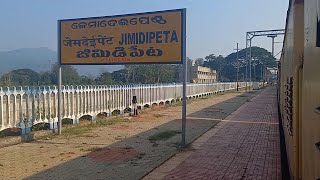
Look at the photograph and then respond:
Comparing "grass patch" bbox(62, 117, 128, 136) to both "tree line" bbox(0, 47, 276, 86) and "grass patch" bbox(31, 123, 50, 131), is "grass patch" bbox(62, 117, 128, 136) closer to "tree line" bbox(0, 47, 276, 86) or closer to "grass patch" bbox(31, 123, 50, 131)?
"grass patch" bbox(31, 123, 50, 131)

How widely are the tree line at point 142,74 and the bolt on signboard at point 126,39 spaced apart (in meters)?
0.79

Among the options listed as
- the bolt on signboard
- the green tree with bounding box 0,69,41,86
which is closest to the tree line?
the green tree with bounding box 0,69,41,86

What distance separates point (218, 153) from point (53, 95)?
5839mm

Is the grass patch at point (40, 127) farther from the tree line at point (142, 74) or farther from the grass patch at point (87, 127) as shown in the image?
the tree line at point (142, 74)

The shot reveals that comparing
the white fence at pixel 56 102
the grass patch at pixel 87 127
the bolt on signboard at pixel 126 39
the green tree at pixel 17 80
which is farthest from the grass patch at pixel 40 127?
the green tree at pixel 17 80

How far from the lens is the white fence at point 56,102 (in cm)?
931

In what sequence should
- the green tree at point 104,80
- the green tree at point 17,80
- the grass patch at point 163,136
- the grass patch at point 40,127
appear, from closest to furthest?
the grass patch at point 163,136 → the grass patch at point 40,127 → the green tree at point 17,80 → the green tree at point 104,80

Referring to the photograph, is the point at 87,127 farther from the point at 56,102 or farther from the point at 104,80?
the point at 104,80

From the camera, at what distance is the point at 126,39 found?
9203 mm

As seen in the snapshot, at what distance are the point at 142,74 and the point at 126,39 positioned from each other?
45314 mm

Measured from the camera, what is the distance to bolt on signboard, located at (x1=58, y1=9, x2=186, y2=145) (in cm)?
848

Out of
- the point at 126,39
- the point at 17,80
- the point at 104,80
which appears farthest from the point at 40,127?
the point at 104,80

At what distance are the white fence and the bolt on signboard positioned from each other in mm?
813

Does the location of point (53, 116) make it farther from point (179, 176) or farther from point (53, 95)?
point (179, 176)
